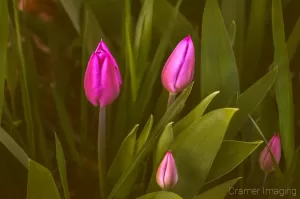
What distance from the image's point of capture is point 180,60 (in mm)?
392

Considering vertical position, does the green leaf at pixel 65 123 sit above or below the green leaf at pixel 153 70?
below

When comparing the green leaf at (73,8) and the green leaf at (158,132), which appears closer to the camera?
the green leaf at (158,132)

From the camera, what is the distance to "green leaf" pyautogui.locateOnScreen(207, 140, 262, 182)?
412 mm

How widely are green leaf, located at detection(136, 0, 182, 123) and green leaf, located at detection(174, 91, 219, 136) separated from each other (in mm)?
48

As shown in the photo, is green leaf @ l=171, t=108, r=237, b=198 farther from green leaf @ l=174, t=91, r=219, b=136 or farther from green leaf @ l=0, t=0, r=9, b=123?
green leaf @ l=0, t=0, r=9, b=123

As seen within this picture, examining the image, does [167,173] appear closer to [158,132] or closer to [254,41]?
[158,132]

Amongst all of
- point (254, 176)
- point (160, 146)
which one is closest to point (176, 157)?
point (160, 146)

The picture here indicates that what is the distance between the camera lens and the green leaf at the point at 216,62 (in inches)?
17.2

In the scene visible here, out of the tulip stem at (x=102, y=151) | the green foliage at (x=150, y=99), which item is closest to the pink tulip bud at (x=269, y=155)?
the green foliage at (x=150, y=99)

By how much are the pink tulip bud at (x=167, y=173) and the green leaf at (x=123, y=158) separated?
3 cm

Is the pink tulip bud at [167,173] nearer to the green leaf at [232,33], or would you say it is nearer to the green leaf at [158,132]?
the green leaf at [158,132]

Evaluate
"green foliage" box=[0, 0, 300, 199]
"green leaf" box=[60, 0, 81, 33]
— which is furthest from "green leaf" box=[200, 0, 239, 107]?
"green leaf" box=[60, 0, 81, 33]

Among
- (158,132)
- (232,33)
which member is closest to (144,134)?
(158,132)

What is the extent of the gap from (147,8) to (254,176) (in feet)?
0.54
